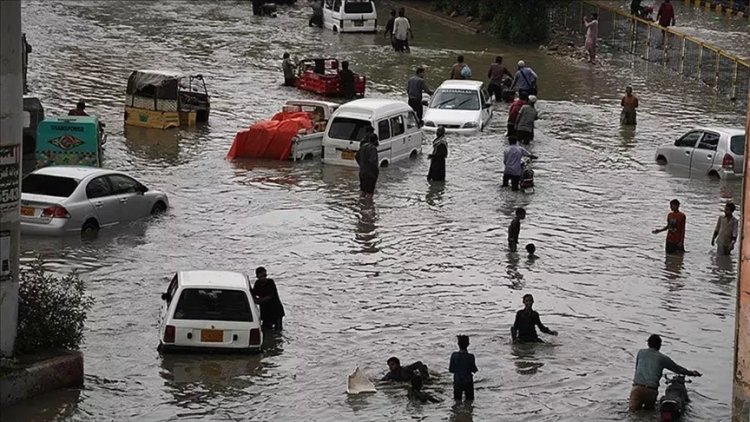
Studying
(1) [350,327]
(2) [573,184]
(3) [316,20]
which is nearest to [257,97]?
(2) [573,184]

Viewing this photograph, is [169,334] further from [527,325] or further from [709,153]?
[709,153]

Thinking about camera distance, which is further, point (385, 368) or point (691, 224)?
point (691, 224)

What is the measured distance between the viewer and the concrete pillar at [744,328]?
19.0 metres

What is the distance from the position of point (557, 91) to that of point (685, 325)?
906 inches

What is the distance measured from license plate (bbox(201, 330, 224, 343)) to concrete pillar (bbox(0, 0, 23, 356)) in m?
2.64

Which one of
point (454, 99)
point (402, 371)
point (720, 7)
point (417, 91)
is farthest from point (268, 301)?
point (720, 7)

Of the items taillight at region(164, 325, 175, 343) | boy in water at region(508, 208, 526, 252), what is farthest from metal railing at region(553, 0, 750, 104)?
taillight at region(164, 325, 175, 343)

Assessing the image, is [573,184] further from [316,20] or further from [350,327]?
[316,20]

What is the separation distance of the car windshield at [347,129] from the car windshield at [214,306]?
45.1 ft

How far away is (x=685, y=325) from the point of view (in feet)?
78.8

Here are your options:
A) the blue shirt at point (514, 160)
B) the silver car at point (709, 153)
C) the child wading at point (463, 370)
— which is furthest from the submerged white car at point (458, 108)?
the child wading at point (463, 370)

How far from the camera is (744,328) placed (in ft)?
62.3

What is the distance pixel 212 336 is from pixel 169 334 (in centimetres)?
56

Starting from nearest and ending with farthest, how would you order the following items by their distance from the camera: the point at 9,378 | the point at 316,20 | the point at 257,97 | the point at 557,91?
the point at 9,378 → the point at 257,97 → the point at 557,91 → the point at 316,20
